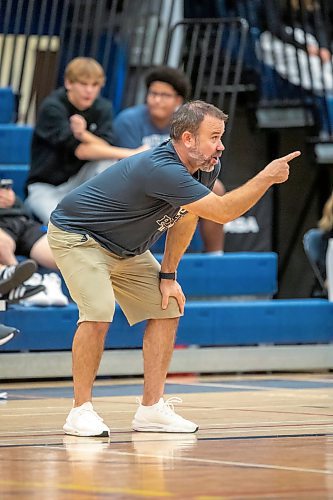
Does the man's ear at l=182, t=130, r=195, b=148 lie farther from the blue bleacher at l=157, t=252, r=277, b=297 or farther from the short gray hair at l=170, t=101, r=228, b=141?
A: the blue bleacher at l=157, t=252, r=277, b=297

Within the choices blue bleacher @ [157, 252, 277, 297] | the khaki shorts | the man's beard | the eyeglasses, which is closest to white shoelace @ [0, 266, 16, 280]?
blue bleacher @ [157, 252, 277, 297]

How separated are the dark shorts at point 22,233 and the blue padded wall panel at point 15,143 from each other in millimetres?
1221

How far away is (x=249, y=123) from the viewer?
957 cm

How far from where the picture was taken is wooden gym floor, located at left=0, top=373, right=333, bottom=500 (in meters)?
3.30

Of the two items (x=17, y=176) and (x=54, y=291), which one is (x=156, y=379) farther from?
(x=17, y=176)

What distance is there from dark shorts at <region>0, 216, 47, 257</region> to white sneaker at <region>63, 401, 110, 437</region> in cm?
289

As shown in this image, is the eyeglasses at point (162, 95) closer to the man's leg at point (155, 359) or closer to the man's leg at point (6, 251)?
the man's leg at point (6, 251)

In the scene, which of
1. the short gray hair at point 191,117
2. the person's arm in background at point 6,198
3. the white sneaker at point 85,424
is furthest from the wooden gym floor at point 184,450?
the person's arm in background at point 6,198

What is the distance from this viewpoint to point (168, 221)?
4.72 metres

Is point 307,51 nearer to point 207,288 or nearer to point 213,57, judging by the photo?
point 213,57

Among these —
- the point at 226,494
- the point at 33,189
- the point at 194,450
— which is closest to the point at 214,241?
the point at 33,189

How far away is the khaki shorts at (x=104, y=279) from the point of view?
4660 millimetres

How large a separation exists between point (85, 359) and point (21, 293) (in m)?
2.23

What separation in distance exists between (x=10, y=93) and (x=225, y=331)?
252cm
